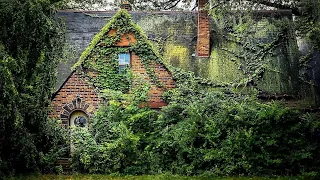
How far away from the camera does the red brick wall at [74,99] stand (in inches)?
666

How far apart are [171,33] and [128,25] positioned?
2.76 m

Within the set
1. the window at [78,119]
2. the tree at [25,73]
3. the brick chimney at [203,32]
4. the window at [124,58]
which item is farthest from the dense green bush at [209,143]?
the brick chimney at [203,32]

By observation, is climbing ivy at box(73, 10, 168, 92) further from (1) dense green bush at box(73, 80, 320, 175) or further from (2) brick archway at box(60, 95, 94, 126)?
(1) dense green bush at box(73, 80, 320, 175)

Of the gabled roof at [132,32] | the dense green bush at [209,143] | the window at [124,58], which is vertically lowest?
the dense green bush at [209,143]

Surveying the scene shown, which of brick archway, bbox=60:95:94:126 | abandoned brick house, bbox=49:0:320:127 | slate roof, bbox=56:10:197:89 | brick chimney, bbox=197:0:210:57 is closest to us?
brick archway, bbox=60:95:94:126

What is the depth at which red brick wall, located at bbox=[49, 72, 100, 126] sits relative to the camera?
16.9 m

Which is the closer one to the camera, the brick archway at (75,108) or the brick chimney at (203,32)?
the brick archway at (75,108)

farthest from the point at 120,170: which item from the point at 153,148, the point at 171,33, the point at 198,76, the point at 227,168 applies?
the point at 171,33

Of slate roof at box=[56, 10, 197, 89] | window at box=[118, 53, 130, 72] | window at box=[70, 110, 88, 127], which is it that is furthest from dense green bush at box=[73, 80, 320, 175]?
slate roof at box=[56, 10, 197, 89]

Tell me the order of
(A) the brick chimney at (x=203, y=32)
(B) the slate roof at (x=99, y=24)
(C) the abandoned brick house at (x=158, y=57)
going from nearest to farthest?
1. (C) the abandoned brick house at (x=158, y=57)
2. (A) the brick chimney at (x=203, y=32)
3. (B) the slate roof at (x=99, y=24)

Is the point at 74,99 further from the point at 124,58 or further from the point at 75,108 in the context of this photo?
the point at 124,58

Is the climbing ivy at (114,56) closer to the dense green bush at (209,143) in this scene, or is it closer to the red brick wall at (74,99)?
the red brick wall at (74,99)

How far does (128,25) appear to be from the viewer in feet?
57.3

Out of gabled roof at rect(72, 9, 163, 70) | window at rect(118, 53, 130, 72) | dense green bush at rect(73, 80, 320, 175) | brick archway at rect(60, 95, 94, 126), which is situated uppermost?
gabled roof at rect(72, 9, 163, 70)
